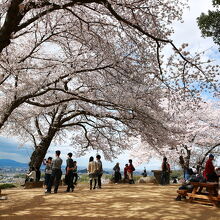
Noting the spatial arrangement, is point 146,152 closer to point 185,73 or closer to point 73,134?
point 73,134

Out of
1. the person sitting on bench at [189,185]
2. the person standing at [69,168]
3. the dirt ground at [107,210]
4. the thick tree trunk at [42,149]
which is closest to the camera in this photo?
the dirt ground at [107,210]

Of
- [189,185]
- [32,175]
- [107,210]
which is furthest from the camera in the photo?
[32,175]

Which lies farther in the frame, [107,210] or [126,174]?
[126,174]

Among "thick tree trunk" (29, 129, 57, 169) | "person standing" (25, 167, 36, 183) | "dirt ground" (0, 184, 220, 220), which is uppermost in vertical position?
"thick tree trunk" (29, 129, 57, 169)

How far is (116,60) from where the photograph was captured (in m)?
9.84

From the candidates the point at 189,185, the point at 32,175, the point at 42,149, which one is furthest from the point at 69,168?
the point at 32,175

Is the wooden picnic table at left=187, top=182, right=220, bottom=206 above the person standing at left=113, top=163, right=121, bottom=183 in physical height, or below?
below

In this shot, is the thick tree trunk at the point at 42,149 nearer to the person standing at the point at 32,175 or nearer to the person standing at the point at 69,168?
the person standing at the point at 32,175

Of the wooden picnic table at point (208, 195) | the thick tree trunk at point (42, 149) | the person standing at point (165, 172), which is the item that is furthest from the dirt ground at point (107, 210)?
the thick tree trunk at point (42, 149)

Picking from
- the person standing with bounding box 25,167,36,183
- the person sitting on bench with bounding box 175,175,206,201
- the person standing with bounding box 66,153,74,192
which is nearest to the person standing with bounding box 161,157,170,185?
the person sitting on bench with bounding box 175,175,206,201

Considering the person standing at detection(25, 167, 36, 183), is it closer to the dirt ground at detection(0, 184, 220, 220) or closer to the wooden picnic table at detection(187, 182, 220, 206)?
the dirt ground at detection(0, 184, 220, 220)

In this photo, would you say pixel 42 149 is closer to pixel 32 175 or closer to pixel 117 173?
pixel 32 175

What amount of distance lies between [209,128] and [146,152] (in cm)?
711

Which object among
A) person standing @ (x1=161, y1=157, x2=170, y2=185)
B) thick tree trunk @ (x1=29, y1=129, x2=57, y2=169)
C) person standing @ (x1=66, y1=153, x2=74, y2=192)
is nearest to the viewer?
person standing @ (x1=66, y1=153, x2=74, y2=192)
